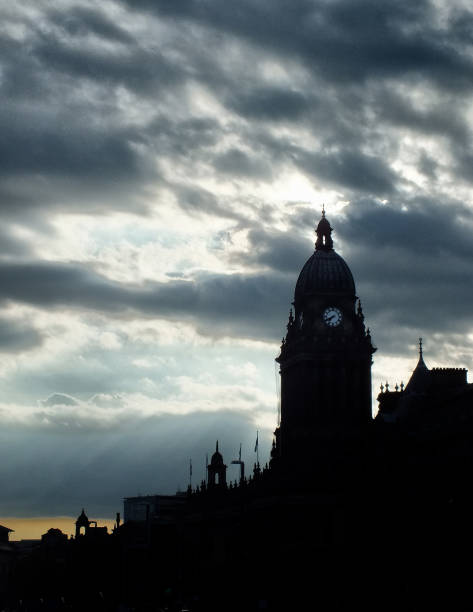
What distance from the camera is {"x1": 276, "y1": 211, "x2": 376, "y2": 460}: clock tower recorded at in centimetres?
16162

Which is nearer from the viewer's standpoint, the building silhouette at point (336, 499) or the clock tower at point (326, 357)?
the building silhouette at point (336, 499)

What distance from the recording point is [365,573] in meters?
103

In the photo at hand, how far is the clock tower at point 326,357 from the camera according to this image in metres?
162

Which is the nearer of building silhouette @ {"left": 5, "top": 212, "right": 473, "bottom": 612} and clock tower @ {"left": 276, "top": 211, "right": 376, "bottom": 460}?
building silhouette @ {"left": 5, "top": 212, "right": 473, "bottom": 612}

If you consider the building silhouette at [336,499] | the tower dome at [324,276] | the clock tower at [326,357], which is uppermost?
the tower dome at [324,276]

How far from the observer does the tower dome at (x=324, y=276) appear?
16375 centimetres

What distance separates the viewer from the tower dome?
163750 millimetres

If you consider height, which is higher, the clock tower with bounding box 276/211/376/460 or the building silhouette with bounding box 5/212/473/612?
the clock tower with bounding box 276/211/376/460

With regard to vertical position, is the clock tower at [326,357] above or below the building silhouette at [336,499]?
above

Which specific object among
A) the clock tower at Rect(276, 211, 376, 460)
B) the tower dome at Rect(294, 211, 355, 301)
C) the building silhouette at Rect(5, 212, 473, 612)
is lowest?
the building silhouette at Rect(5, 212, 473, 612)

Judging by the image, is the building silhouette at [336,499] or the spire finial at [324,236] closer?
the building silhouette at [336,499]

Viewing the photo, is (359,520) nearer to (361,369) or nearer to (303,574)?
(303,574)

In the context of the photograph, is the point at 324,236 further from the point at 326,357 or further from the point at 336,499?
the point at 336,499

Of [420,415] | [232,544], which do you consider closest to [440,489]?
[420,415]
